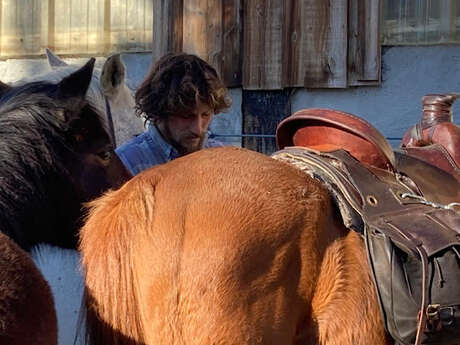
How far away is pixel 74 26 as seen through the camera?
17.2 ft

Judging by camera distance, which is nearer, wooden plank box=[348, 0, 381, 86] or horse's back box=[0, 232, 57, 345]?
horse's back box=[0, 232, 57, 345]

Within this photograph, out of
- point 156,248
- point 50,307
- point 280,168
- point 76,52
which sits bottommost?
point 50,307

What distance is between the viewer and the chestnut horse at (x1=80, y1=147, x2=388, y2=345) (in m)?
1.73

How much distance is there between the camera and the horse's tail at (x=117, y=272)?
181 cm

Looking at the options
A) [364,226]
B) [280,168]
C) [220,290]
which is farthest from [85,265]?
[364,226]

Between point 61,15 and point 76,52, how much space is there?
328 mm

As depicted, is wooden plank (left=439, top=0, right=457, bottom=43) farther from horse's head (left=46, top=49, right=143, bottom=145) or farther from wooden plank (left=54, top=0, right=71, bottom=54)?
wooden plank (left=54, top=0, right=71, bottom=54)

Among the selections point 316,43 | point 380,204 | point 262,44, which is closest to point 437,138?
point 380,204

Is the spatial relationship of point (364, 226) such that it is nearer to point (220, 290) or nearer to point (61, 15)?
point (220, 290)

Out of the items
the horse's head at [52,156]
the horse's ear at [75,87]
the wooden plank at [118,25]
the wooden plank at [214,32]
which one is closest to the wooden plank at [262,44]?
the wooden plank at [214,32]

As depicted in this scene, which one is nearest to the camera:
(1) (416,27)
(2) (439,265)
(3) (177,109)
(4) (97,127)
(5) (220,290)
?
(5) (220,290)

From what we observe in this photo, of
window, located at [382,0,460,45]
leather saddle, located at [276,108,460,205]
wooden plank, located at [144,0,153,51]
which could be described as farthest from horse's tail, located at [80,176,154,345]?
wooden plank, located at [144,0,153,51]

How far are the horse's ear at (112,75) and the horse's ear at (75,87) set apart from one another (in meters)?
0.67

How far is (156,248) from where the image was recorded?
1.78m
